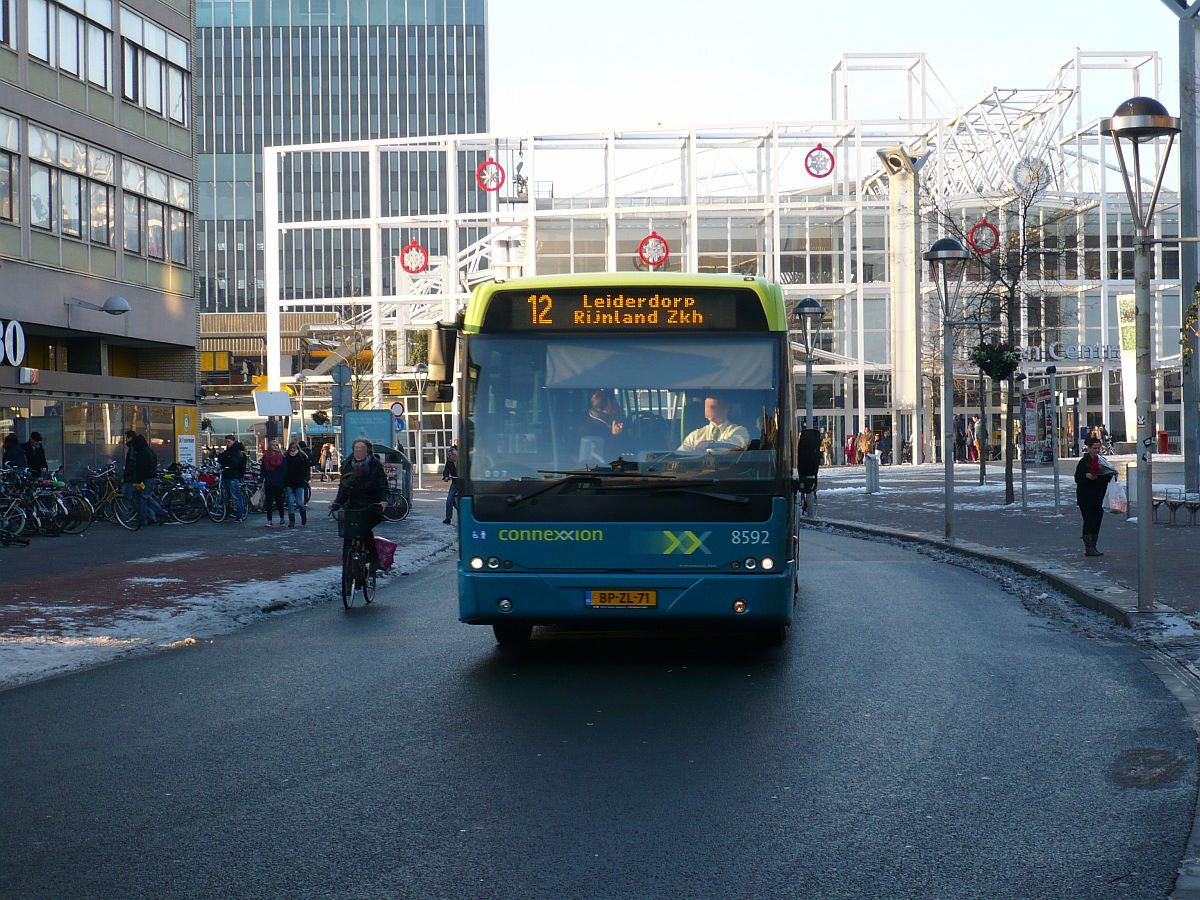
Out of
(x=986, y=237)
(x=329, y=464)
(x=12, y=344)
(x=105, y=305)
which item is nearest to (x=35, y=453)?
(x=12, y=344)

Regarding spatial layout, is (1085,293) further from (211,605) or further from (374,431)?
(211,605)

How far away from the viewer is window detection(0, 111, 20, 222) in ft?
101

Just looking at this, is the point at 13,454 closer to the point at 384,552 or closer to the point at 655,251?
the point at 384,552

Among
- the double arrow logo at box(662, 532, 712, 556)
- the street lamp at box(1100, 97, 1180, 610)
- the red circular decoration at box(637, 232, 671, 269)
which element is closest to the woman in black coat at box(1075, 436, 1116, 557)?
the street lamp at box(1100, 97, 1180, 610)

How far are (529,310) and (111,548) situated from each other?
571 inches

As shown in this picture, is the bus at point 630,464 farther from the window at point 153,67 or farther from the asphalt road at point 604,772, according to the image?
the window at point 153,67

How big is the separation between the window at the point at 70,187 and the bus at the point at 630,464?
24419 mm

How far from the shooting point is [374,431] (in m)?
37.5

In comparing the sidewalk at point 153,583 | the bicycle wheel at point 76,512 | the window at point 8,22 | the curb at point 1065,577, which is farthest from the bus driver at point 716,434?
the window at point 8,22

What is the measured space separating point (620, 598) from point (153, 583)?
8.65 meters

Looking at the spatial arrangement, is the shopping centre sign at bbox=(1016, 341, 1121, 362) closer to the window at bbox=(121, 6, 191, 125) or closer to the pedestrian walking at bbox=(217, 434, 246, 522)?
the window at bbox=(121, 6, 191, 125)

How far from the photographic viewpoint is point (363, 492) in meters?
14.9

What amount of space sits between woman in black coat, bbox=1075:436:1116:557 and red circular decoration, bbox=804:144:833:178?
40.9 m

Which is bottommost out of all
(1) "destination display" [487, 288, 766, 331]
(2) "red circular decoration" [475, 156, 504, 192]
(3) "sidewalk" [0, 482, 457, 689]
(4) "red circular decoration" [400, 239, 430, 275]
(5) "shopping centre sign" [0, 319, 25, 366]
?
(3) "sidewalk" [0, 482, 457, 689]
